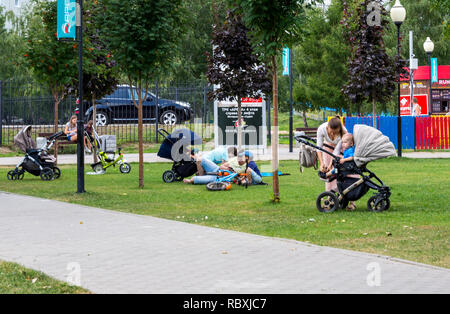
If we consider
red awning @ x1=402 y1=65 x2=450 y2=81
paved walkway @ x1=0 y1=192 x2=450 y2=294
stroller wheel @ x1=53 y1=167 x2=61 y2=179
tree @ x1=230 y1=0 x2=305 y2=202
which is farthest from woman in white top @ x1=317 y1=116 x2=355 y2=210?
red awning @ x1=402 y1=65 x2=450 y2=81

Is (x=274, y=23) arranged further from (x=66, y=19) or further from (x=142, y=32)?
(x=66, y=19)

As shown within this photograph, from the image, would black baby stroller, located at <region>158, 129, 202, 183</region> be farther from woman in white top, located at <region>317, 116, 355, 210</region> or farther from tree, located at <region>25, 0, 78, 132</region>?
woman in white top, located at <region>317, 116, 355, 210</region>

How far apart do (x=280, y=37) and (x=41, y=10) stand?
11385mm

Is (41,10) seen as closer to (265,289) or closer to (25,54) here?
(25,54)

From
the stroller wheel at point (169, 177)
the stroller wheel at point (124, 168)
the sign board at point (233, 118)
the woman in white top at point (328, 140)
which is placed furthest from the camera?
the sign board at point (233, 118)

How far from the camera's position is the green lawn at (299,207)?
9.13 meters

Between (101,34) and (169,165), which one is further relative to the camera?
(169,165)

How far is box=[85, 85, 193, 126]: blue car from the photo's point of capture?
35.6 m

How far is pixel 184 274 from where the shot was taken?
6988 millimetres

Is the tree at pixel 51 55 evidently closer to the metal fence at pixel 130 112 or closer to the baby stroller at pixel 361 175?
the baby stroller at pixel 361 175

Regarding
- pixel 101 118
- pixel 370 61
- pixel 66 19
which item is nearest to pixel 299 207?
pixel 66 19

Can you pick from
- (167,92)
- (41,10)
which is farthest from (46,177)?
(167,92)

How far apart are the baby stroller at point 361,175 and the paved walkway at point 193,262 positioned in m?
2.83

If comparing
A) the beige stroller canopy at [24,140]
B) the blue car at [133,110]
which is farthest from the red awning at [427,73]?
the beige stroller canopy at [24,140]
